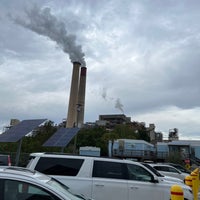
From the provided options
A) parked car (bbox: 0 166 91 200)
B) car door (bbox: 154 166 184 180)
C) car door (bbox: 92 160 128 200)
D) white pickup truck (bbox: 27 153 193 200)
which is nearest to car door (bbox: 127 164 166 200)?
white pickup truck (bbox: 27 153 193 200)

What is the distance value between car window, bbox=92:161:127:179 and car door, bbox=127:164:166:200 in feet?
0.67

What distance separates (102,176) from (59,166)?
45.2 inches

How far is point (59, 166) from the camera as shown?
7723 mm

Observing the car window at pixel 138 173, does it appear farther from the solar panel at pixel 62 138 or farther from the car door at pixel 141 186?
the solar panel at pixel 62 138

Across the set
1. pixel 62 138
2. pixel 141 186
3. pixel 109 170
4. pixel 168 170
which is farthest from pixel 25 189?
pixel 62 138

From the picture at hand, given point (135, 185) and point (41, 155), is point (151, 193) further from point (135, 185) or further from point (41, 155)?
point (41, 155)

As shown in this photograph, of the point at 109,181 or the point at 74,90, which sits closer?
the point at 109,181

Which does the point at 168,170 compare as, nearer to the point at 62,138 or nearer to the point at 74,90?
the point at 62,138

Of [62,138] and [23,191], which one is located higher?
[62,138]

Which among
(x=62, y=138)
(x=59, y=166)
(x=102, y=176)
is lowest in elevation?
(x=102, y=176)

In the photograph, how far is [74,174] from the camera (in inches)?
301

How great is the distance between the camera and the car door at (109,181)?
7.53m

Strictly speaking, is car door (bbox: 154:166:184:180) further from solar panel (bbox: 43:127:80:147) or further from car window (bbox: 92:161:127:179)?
car window (bbox: 92:161:127:179)

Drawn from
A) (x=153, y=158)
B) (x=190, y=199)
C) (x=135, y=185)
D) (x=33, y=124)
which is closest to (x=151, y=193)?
(x=135, y=185)
